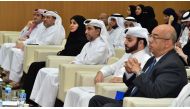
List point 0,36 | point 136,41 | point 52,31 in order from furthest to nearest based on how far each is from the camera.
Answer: point 0,36
point 52,31
point 136,41

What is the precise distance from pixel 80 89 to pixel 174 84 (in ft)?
5.09

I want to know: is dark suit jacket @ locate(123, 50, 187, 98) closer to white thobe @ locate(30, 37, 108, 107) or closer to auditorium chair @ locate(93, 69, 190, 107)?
auditorium chair @ locate(93, 69, 190, 107)

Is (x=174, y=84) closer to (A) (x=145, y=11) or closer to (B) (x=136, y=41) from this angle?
(B) (x=136, y=41)

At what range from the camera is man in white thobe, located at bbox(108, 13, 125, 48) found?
10.6 m

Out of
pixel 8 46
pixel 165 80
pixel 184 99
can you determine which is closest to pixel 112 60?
pixel 165 80

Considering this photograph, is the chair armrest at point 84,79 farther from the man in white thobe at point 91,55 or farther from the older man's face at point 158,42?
the older man's face at point 158,42

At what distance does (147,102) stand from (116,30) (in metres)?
6.39

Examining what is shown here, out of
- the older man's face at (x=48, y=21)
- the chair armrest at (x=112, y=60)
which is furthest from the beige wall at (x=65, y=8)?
the chair armrest at (x=112, y=60)

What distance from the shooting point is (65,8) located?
13.4 metres

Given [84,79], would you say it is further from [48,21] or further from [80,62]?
[48,21]

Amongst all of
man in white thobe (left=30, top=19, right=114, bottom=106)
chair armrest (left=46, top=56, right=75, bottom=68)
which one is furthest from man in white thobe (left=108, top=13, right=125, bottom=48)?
man in white thobe (left=30, top=19, right=114, bottom=106)

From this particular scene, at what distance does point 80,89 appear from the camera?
599 centimetres

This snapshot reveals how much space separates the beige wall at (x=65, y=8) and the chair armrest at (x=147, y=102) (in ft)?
28.5

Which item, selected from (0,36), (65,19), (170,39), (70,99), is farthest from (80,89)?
(65,19)
